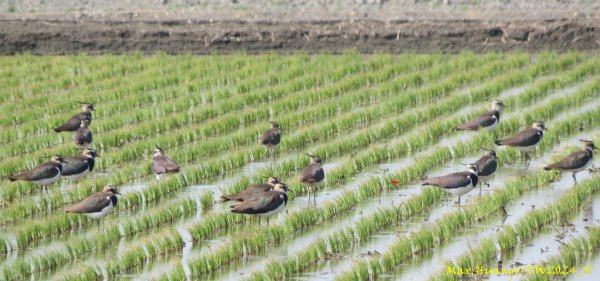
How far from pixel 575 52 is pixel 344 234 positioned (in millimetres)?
12031

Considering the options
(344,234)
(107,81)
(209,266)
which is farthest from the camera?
(107,81)

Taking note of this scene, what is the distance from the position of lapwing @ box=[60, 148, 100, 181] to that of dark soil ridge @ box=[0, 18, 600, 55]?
1011 cm

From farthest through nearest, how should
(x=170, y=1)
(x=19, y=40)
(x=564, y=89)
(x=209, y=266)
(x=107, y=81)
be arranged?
(x=170, y=1) < (x=19, y=40) < (x=107, y=81) < (x=564, y=89) < (x=209, y=266)

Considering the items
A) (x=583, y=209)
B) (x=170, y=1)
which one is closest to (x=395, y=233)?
(x=583, y=209)

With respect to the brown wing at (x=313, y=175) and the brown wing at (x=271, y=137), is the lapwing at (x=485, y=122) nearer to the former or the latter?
the brown wing at (x=271, y=137)

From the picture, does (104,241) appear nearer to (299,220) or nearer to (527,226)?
(299,220)

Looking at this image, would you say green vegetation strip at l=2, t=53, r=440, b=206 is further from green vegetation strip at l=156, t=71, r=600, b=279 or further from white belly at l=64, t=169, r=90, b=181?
green vegetation strip at l=156, t=71, r=600, b=279

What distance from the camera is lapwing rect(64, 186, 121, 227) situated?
11.2m

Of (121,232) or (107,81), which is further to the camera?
(107,81)

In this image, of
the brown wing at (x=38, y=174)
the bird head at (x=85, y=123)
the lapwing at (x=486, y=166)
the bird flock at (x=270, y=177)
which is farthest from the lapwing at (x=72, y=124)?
the lapwing at (x=486, y=166)

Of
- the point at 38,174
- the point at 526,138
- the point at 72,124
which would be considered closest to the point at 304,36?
the point at 72,124

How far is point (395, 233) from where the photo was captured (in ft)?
35.9

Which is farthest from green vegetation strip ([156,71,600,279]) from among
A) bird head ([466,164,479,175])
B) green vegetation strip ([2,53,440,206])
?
green vegetation strip ([2,53,440,206])

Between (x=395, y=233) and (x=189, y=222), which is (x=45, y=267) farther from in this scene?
(x=395, y=233)
